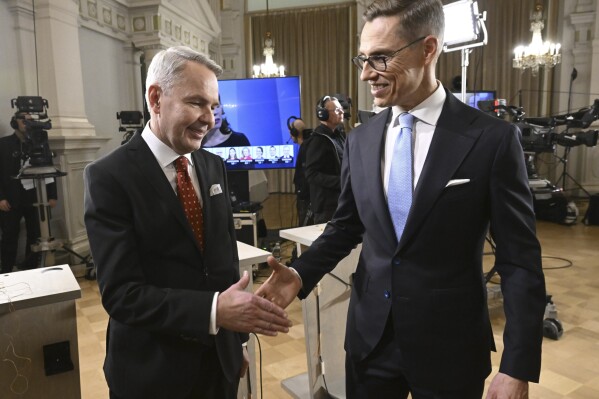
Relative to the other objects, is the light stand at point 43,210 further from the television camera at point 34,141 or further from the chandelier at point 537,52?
the chandelier at point 537,52

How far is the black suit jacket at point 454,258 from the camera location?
104cm

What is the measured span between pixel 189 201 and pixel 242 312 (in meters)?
0.32

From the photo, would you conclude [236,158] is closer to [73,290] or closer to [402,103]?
[73,290]

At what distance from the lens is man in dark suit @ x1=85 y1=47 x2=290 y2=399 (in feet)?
3.59

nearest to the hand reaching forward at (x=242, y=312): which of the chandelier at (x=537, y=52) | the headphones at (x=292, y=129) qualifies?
the headphones at (x=292, y=129)

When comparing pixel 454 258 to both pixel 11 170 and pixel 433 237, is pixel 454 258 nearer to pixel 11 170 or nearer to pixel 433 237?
pixel 433 237

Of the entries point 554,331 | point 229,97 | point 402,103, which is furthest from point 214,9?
point 402,103

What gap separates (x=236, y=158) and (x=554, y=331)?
3.09 m

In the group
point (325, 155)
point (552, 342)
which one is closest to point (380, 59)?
point (325, 155)

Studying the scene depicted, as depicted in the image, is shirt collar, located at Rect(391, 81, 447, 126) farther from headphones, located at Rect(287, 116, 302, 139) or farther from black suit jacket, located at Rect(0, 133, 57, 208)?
black suit jacket, located at Rect(0, 133, 57, 208)

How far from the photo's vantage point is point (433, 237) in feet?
3.58

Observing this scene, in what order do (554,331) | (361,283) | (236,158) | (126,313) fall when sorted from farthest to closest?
(236,158)
(554,331)
(361,283)
(126,313)

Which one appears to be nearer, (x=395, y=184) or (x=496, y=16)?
(x=395, y=184)

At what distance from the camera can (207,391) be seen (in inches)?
52.2
